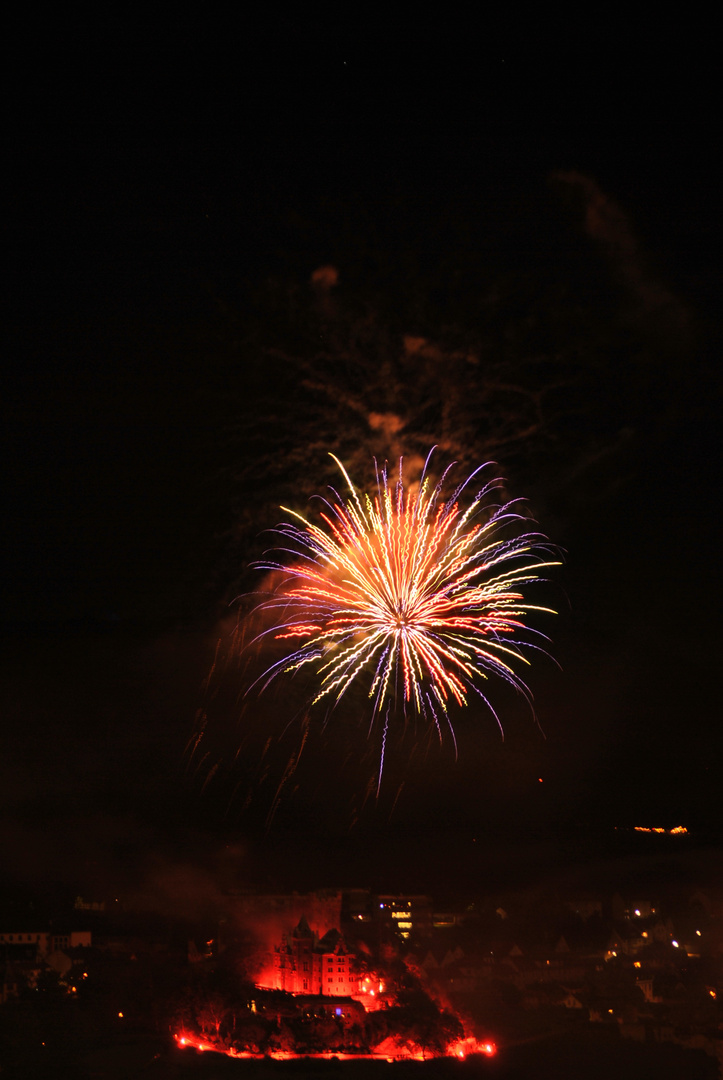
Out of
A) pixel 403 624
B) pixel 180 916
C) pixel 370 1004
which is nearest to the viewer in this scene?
pixel 403 624

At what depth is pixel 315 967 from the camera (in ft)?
82.3

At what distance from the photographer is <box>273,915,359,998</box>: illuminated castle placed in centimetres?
2455

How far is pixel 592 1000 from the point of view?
81.1 feet

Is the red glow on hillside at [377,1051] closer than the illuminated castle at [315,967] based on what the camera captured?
Yes

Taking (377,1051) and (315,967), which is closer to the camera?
(377,1051)

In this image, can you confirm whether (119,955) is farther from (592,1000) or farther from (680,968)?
(680,968)

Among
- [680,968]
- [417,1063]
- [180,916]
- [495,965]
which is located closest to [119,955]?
[180,916]

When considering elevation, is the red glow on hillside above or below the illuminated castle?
below

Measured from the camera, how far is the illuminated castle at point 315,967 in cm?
2455

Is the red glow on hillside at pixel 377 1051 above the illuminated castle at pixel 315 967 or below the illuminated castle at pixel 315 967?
below

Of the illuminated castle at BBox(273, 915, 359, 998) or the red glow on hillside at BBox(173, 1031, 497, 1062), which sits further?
the illuminated castle at BBox(273, 915, 359, 998)

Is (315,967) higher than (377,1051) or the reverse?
higher

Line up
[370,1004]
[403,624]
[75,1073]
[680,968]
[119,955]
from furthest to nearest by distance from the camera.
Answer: [680,968]
[119,955]
[370,1004]
[75,1073]
[403,624]

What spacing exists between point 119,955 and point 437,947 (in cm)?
1076
